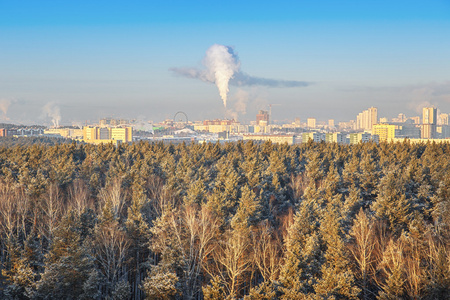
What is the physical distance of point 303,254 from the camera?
16.5 meters

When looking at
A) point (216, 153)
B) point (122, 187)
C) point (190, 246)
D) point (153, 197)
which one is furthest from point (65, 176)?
point (216, 153)

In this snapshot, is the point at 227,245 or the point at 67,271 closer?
the point at 67,271

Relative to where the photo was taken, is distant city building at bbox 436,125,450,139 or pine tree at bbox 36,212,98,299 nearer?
pine tree at bbox 36,212,98,299

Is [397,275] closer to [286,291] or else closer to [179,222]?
[286,291]

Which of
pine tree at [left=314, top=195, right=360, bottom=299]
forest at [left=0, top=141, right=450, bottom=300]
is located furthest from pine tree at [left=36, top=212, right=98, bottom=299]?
pine tree at [left=314, top=195, right=360, bottom=299]

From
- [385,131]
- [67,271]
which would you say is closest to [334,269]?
[67,271]

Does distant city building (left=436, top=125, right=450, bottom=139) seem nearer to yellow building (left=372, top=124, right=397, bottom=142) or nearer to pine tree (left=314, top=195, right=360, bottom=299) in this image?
yellow building (left=372, top=124, right=397, bottom=142)

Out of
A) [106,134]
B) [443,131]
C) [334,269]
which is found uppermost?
[443,131]

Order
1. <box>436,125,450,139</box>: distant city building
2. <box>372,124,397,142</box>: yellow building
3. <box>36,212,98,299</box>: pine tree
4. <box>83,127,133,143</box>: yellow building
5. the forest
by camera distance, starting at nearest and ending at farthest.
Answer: the forest
<box>36,212,98,299</box>: pine tree
<box>372,124,397,142</box>: yellow building
<box>83,127,133,143</box>: yellow building
<box>436,125,450,139</box>: distant city building

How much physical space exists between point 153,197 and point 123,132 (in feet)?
461

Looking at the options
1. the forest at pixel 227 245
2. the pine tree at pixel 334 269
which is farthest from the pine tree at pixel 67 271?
the pine tree at pixel 334 269

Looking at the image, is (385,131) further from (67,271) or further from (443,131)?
(67,271)

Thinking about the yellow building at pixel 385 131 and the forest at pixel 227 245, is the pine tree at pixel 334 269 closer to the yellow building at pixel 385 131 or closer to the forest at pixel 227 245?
the forest at pixel 227 245

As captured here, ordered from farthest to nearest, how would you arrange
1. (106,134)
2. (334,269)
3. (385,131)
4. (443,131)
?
(443,131)
(106,134)
(385,131)
(334,269)
